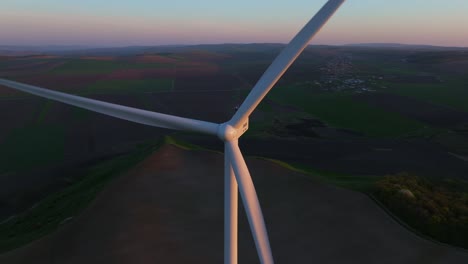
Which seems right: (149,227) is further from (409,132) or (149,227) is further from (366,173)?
(409,132)

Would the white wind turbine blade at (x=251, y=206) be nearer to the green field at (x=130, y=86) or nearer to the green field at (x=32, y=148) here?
the green field at (x=32, y=148)

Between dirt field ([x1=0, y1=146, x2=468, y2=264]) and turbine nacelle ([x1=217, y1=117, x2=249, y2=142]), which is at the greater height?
turbine nacelle ([x1=217, y1=117, x2=249, y2=142])

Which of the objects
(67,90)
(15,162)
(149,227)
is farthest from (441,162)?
(67,90)

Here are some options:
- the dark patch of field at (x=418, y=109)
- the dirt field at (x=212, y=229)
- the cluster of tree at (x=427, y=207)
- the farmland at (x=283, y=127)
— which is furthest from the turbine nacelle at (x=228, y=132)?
the dark patch of field at (x=418, y=109)

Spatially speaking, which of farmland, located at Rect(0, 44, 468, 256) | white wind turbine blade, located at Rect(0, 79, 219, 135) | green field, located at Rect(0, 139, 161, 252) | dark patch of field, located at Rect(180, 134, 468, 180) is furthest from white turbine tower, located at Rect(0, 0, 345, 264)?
dark patch of field, located at Rect(180, 134, 468, 180)

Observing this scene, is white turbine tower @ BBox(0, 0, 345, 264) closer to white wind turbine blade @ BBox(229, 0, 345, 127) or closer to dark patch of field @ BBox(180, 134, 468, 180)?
white wind turbine blade @ BBox(229, 0, 345, 127)

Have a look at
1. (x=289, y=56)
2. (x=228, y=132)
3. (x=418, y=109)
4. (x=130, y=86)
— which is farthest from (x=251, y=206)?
(x=130, y=86)
